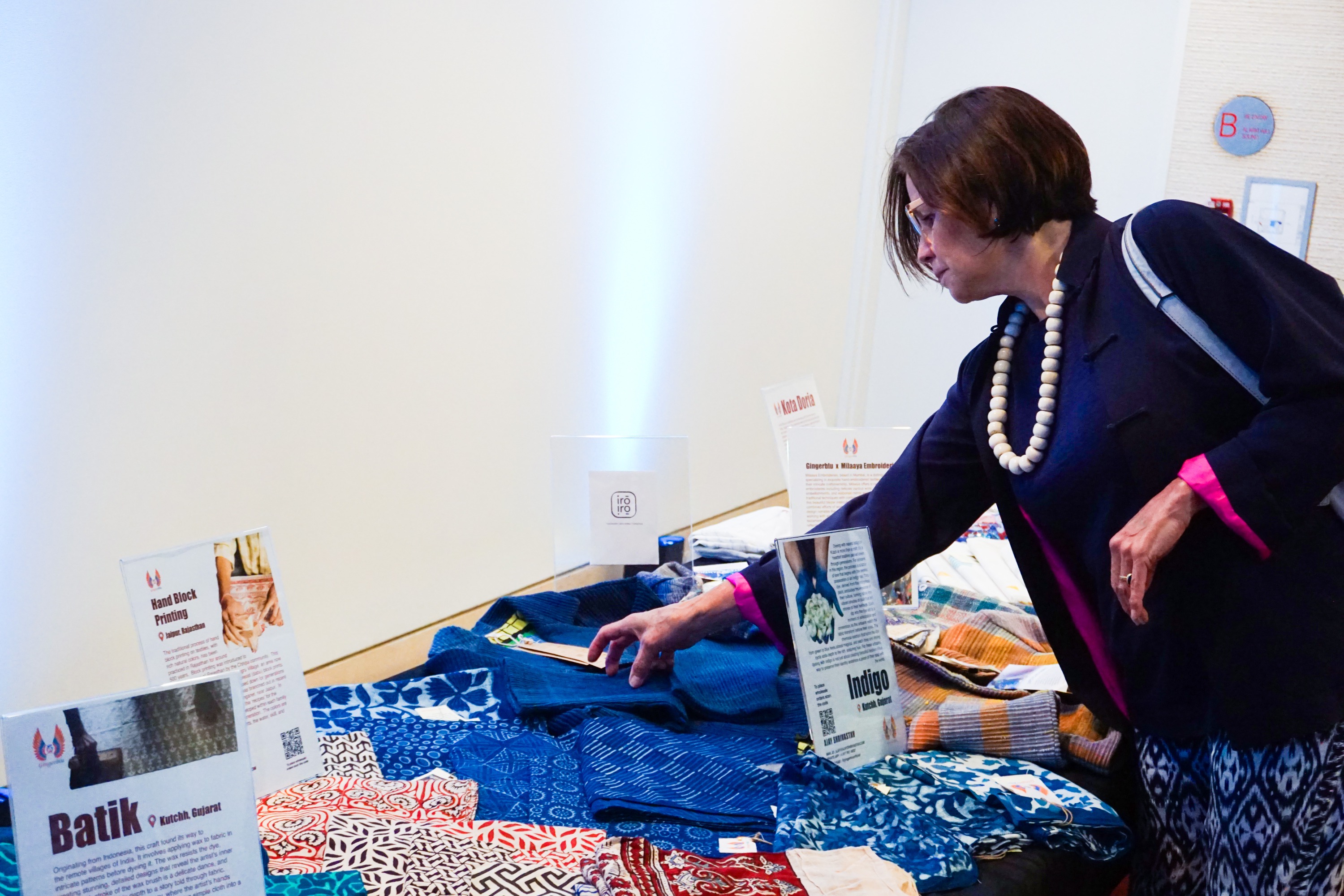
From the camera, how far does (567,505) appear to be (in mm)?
2217

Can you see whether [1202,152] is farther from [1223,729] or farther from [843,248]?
[1223,729]

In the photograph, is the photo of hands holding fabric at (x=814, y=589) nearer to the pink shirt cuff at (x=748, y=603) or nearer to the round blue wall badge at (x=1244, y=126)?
the pink shirt cuff at (x=748, y=603)

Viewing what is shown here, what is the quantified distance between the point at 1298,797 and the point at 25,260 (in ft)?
6.00

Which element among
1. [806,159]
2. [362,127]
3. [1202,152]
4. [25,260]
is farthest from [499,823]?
[1202,152]

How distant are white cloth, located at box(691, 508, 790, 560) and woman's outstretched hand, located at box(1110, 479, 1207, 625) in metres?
1.26

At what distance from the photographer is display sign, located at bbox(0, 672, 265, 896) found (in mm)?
993

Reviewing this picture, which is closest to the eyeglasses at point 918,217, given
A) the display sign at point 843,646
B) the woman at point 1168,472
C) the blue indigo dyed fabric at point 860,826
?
the woman at point 1168,472

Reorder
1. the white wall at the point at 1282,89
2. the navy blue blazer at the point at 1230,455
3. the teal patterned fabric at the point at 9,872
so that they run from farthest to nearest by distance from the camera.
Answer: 1. the white wall at the point at 1282,89
2. the navy blue blazer at the point at 1230,455
3. the teal patterned fabric at the point at 9,872

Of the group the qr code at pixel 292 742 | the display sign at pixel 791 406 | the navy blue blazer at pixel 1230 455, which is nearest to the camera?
the navy blue blazer at pixel 1230 455

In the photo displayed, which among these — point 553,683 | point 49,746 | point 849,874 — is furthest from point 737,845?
point 49,746

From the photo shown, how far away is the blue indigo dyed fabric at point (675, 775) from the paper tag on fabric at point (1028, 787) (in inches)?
11.9

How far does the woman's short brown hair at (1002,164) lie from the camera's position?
1.45m

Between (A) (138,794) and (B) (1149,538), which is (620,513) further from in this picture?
(A) (138,794)

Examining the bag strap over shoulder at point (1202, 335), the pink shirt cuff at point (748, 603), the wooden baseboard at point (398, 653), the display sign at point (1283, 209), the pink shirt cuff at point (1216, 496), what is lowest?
the wooden baseboard at point (398, 653)
